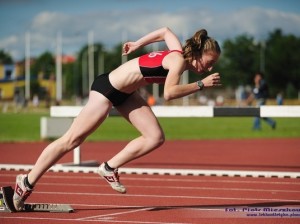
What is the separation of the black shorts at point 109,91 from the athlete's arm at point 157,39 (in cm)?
57

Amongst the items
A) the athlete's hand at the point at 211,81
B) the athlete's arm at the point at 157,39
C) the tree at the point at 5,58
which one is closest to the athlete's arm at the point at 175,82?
the athlete's hand at the point at 211,81

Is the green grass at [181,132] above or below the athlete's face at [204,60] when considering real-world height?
below

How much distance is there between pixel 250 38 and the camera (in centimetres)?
13425

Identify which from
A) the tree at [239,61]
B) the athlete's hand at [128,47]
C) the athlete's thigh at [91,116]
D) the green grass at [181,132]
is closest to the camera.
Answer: the athlete's thigh at [91,116]

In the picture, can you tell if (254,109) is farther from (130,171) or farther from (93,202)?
(93,202)

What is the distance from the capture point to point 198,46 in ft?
26.0

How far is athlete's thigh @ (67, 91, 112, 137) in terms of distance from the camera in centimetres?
802

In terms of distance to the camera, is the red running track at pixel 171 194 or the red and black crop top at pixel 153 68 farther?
the red running track at pixel 171 194

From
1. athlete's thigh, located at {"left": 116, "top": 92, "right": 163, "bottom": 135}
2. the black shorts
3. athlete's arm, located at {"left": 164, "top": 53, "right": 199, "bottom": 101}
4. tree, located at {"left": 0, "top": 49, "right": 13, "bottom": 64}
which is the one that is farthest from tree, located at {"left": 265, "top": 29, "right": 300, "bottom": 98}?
athlete's arm, located at {"left": 164, "top": 53, "right": 199, "bottom": 101}

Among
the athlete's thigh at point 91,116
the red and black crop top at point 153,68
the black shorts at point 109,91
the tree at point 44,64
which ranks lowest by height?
the tree at point 44,64

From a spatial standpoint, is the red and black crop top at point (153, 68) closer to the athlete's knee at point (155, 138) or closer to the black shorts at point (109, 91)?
the black shorts at point (109, 91)

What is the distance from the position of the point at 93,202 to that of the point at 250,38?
12699cm

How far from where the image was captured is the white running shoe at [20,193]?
321 inches

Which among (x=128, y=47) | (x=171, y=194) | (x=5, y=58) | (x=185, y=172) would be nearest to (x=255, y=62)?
(x=5, y=58)
